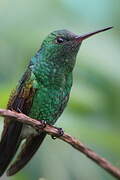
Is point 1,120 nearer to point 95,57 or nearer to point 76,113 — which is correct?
point 76,113

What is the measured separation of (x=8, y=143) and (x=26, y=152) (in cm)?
13

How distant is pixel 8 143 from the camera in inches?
107

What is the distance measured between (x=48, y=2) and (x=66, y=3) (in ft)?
0.69

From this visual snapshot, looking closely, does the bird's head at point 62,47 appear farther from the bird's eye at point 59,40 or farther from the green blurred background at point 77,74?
the green blurred background at point 77,74

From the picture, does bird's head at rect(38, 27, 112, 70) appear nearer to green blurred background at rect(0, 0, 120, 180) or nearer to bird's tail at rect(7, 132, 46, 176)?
green blurred background at rect(0, 0, 120, 180)

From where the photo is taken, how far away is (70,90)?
2994mm

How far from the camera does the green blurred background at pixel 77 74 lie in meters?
2.69

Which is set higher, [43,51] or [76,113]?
[43,51]

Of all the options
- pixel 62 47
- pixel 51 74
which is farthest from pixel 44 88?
pixel 62 47

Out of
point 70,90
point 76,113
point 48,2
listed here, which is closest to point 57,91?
point 70,90

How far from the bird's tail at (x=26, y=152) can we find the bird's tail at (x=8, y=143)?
0.22ft

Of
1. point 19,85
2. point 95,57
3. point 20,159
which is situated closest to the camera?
point 20,159

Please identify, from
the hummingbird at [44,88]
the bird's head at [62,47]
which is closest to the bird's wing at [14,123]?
the hummingbird at [44,88]

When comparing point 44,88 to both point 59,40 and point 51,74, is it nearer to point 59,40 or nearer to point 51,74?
point 51,74
